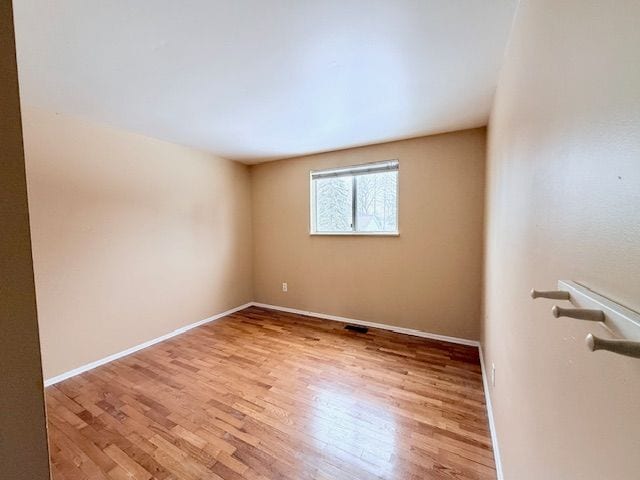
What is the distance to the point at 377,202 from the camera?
128 inches

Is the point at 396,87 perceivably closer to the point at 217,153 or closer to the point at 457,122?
the point at 457,122

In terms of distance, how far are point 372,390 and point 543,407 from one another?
4.82 feet

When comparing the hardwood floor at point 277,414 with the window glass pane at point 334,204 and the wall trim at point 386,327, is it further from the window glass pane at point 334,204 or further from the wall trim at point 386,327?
the window glass pane at point 334,204

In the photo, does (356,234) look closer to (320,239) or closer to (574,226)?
(320,239)

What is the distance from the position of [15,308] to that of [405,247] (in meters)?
2.99

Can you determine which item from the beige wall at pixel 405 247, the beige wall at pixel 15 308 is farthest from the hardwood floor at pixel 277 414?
the beige wall at pixel 15 308

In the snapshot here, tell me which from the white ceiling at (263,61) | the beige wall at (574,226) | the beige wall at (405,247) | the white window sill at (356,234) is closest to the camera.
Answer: the beige wall at (574,226)

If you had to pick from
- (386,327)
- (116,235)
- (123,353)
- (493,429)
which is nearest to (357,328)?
(386,327)

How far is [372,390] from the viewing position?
2.04 meters

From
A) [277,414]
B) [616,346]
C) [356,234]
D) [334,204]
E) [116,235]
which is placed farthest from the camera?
[334,204]

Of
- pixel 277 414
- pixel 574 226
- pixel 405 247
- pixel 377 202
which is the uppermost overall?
pixel 377 202

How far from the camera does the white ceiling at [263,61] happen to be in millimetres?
1207

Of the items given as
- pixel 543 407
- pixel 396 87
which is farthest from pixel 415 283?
pixel 543 407

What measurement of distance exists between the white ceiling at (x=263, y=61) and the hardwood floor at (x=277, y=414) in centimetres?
225
